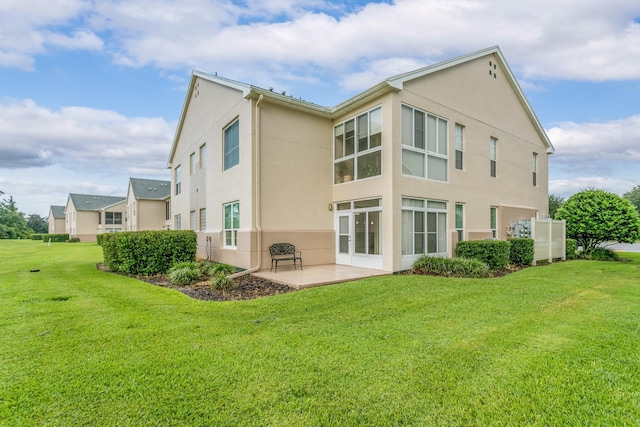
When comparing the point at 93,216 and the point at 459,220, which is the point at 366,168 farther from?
the point at 93,216

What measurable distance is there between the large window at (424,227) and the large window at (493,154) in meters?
4.29

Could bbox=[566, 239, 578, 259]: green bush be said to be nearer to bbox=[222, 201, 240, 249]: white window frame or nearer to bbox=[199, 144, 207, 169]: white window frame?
bbox=[222, 201, 240, 249]: white window frame

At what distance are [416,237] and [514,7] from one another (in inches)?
309

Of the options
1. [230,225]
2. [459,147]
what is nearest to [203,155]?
[230,225]

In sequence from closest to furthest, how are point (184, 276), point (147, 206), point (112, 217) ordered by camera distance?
point (184, 276)
point (147, 206)
point (112, 217)

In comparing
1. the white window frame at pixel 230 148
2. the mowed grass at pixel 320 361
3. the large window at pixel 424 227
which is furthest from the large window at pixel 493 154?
the white window frame at pixel 230 148

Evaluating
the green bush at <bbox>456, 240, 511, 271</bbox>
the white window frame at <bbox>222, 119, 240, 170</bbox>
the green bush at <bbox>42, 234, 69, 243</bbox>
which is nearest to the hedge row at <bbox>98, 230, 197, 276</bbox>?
the white window frame at <bbox>222, 119, 240, 170</bbox>

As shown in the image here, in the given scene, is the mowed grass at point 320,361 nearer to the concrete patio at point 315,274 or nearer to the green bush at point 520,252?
the concrete patio at point 315,274

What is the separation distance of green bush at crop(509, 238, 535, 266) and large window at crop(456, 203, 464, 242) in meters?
1.99

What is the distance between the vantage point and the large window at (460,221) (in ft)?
40.0

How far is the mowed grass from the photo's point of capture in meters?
2.55

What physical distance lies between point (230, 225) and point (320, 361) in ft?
31.4

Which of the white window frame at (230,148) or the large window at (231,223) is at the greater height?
the white window frame at (230,148)

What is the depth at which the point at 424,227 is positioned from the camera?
35.6 ft
